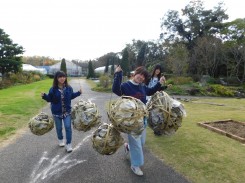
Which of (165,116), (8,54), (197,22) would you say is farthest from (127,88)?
(197,22)

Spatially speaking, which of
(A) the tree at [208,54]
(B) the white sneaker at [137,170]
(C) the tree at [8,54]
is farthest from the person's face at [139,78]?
(A) the tree at [208,54]

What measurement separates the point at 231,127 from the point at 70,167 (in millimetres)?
6048

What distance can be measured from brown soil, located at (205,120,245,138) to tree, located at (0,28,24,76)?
29.3 meters

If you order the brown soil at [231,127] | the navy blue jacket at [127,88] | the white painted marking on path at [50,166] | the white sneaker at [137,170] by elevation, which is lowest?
the brown soil at [231,127]

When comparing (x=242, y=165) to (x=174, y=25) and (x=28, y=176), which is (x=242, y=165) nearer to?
(x=28, y=176)

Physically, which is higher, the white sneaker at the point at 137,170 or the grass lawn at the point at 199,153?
the white sneaker at the point at 137,170

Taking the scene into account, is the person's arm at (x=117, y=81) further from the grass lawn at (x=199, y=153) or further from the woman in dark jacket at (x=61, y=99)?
the grass lawn at (x=199, y=153)

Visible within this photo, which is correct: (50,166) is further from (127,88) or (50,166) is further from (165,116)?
(165,116)

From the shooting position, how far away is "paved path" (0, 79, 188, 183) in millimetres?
4547

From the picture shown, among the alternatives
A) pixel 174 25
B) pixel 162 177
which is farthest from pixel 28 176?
pixel 174 25

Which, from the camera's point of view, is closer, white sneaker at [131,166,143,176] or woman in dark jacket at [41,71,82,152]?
white sneaker at [131,166,143,176]

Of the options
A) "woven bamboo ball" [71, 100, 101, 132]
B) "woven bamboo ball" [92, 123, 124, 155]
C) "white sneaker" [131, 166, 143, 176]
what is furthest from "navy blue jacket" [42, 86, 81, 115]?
"white sneaker" [131, 166, 143, 176]

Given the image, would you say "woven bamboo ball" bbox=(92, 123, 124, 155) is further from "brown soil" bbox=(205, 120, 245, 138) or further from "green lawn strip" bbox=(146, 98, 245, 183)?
"brown soil" bbox=(205, 120, 245, 138)

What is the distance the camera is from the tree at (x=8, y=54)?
3137 centimetres
